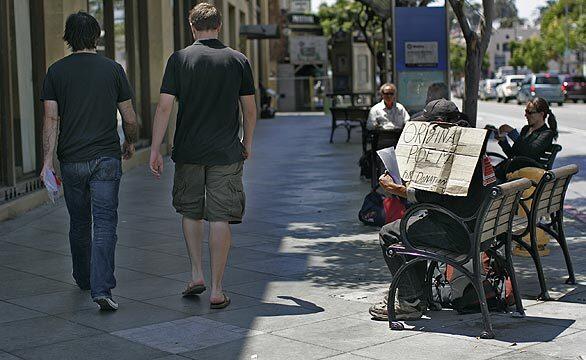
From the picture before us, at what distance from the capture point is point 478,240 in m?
6.39

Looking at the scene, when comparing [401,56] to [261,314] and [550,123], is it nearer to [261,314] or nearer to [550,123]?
[550,123]

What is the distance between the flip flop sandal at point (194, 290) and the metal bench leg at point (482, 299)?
1990 millimetres

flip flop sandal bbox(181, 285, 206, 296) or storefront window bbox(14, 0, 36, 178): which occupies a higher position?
storefront window bbox(14, 0, 36, 178)

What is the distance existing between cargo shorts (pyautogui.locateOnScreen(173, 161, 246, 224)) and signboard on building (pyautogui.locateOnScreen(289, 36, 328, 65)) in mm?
43293

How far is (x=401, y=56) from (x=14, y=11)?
7.63m

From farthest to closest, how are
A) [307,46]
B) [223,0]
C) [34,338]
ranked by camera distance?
1. [307,46]
2. [223,0]
3. [34,338]

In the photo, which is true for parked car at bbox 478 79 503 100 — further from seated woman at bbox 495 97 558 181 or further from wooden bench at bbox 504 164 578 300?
wooden bench at bbox 504 164 578 300

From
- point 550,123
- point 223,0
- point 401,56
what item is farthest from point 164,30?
point 550,123

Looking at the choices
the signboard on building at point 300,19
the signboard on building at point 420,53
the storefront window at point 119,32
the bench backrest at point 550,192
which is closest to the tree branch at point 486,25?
the bench backrest at point 550,192

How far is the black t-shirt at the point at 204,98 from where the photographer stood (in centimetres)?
704

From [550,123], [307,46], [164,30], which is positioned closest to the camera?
[550,123]

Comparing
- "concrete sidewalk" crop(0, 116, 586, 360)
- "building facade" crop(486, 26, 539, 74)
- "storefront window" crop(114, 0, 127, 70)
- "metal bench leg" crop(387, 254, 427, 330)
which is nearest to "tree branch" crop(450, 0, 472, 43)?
"concrete sidewalk" crop(0, 116, 586, 360)

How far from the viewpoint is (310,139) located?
2644cm

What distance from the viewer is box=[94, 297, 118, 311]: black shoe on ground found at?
695cm
